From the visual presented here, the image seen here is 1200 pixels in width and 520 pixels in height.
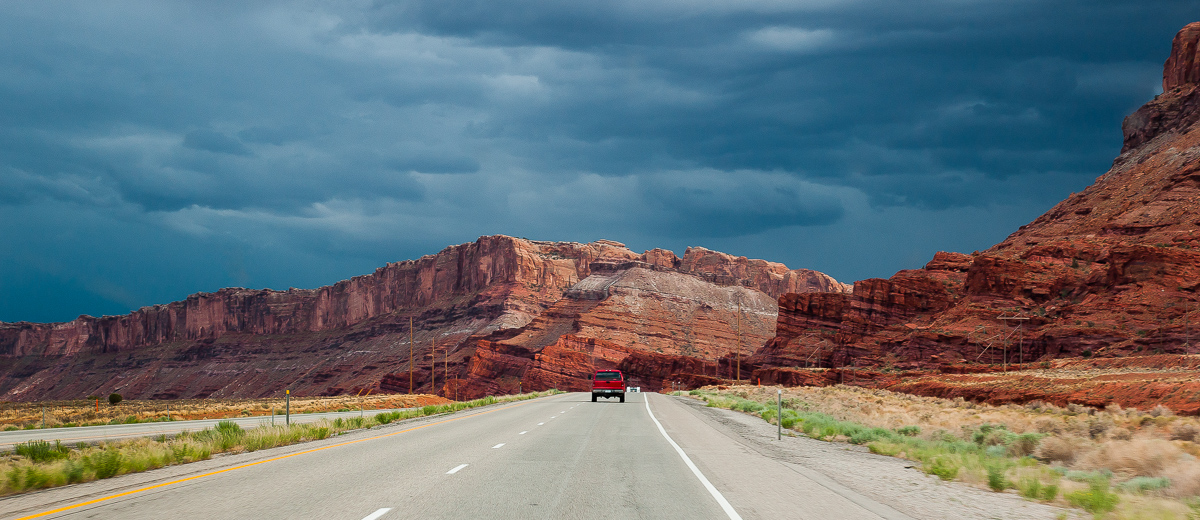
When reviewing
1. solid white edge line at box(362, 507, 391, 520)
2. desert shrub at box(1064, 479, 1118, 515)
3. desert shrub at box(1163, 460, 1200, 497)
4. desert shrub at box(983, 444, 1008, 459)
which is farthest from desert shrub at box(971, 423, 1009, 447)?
solid white edge line at box(362, 507, 391, 520)

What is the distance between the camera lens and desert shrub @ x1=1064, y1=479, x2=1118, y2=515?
28.0 ft

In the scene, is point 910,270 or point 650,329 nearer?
point 910,270

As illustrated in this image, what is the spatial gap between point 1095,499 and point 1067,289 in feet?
270

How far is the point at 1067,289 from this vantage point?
79.6 metres

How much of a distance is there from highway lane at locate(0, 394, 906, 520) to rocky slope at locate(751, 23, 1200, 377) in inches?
2353

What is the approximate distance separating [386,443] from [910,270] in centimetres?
9399

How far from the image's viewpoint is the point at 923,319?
90.4 meters

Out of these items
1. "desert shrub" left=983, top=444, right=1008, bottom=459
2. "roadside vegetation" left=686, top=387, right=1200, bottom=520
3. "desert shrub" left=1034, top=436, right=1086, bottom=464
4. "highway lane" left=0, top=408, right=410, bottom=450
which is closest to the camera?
"roadside vegetation" left=686, top=387, right=1200, bottom=520

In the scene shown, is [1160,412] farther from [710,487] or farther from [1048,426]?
[710,487]

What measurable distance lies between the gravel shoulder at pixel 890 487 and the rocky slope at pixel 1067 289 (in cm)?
5523

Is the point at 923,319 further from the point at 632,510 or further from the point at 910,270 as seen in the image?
the point at 632,510

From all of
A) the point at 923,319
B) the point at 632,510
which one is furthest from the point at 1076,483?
the point at 923,319

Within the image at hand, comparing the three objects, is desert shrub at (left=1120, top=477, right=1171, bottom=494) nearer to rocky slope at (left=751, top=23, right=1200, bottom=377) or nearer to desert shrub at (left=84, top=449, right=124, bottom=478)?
desert shrub at (left=84, top=449, right=124, bottom=478)

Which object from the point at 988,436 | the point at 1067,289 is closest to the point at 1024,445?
the point at 988,436
